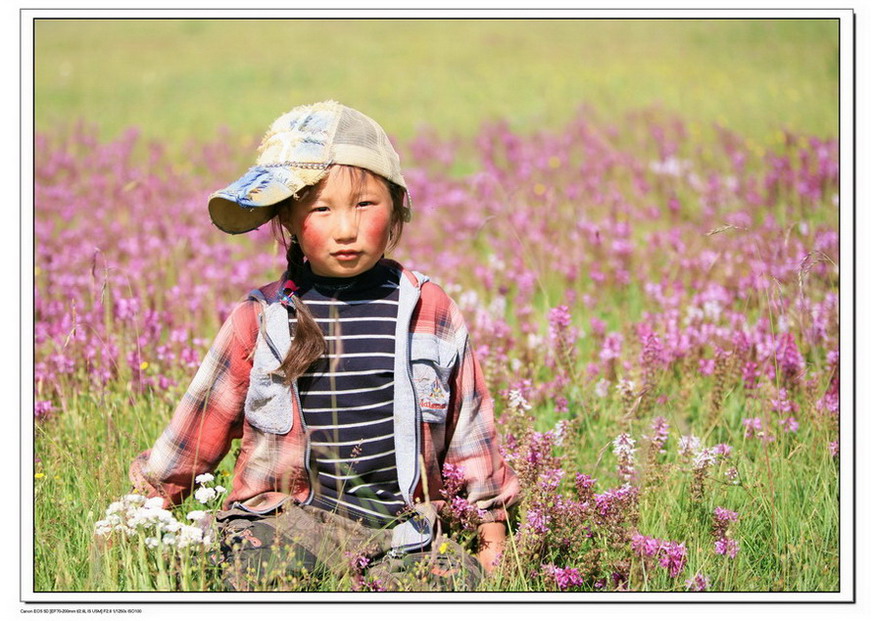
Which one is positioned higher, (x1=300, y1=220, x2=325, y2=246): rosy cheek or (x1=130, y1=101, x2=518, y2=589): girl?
(x1=300, y1=220, x2=325, y2=246): rosy cheek

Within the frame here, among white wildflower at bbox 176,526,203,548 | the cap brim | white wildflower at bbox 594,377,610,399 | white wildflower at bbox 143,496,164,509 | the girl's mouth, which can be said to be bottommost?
white wildflower at bbox 176,526,203,548

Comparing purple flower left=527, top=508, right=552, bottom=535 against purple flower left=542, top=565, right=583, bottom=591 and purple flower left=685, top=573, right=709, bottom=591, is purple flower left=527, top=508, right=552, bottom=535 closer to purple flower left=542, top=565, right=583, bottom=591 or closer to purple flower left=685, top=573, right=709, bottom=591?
purple flower left=542, top=565, right=583, bottom=591

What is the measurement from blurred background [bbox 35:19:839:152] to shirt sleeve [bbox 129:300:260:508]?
7.57m

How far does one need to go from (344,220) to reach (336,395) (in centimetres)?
64

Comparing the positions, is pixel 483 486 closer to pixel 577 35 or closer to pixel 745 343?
pixel 745 343

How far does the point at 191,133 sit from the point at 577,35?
5.32m

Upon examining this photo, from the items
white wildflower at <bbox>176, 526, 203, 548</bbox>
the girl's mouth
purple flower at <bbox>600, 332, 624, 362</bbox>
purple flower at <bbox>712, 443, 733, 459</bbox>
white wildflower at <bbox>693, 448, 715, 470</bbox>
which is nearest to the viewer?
white wildflower at <bbox>176, 526, 203, 548</bbox>

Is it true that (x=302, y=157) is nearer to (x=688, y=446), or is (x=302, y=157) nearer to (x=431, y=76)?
(x=688, y=446)

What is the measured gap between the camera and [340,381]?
3.58m

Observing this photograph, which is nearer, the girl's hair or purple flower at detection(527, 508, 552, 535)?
the girl's hair

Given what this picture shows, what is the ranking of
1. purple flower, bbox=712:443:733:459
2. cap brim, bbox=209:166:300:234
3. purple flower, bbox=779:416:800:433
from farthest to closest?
purple flower, bbox=779:416:800:433 < purple flower, bbox=712:443:733:459 < cap brim, bbox=209:166:300:234

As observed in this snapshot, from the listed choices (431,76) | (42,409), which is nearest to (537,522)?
(42,409)

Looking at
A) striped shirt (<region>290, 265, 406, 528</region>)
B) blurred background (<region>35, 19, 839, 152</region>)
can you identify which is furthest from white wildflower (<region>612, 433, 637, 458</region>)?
blurred background (<region>35, 19, 839, 152</region>)

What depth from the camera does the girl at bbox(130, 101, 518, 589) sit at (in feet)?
11.3
